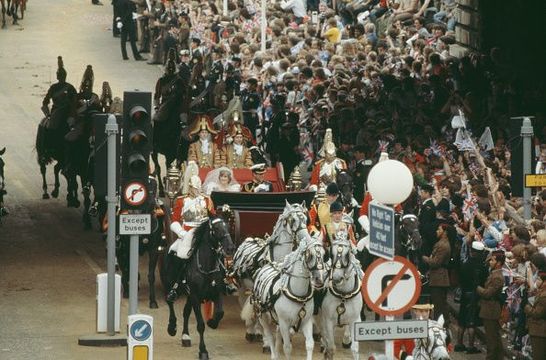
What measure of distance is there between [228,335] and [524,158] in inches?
196

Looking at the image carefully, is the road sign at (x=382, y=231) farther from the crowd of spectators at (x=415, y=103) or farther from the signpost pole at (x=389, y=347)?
the crowd of spectators at (x=415, y=103)

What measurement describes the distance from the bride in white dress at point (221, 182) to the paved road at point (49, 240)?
6.09ft

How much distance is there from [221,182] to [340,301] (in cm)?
475

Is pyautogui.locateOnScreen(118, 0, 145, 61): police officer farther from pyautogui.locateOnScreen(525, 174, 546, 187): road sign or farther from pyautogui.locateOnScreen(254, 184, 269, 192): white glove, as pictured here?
pyautogui.locateOnScreen(525, 174, 546, 187): road sign

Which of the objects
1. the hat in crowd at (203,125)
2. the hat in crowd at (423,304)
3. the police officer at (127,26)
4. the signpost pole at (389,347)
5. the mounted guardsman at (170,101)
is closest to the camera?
the signpost pole at (389,347)

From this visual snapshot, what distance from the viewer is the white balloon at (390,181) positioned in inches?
826

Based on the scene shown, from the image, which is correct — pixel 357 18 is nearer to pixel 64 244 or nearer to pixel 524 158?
pixel 64 244

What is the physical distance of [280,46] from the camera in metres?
45.2

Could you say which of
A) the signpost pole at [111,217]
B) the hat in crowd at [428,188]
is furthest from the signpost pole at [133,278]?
the hat in crowd at [428,188]

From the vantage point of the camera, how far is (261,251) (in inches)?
1132

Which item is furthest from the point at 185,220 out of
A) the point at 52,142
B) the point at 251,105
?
the point at 251,105

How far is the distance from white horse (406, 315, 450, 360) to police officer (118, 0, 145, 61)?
35.5 metres

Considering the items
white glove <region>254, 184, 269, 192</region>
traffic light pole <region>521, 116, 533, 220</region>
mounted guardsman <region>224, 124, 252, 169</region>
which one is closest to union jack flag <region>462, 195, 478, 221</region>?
traffic light pole <region>521, 116, 533, 220</region>

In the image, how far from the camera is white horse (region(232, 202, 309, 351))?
90.8 feet
